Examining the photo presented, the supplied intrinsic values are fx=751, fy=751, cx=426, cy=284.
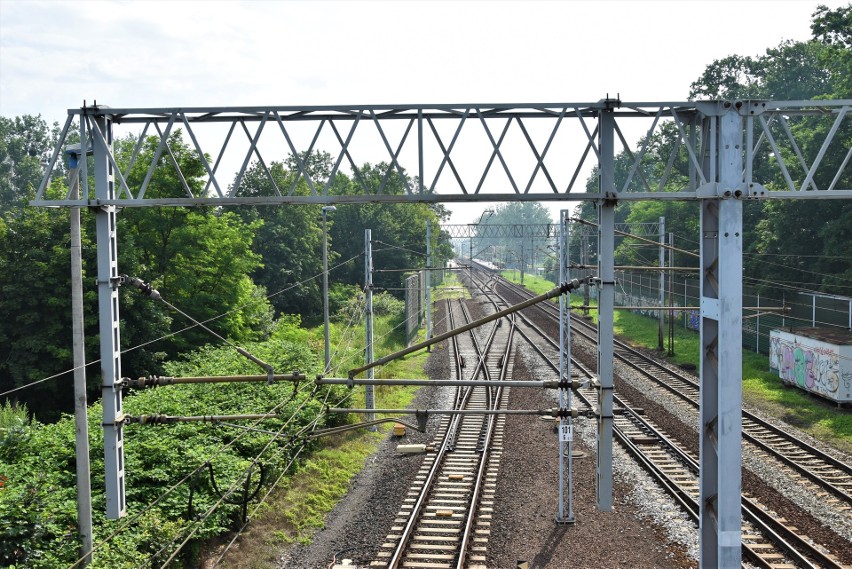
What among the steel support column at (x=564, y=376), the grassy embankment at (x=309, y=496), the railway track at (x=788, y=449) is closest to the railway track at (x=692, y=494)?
the railway track at (x=788, y=449)

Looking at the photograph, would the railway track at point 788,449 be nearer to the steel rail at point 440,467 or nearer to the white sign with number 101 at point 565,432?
the white sign with number 101 at point 565,432

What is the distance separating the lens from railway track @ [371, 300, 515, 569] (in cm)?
1306

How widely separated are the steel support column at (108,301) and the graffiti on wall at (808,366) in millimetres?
21224

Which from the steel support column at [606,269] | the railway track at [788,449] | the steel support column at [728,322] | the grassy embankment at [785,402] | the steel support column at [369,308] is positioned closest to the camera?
the steel support column at [728,322]

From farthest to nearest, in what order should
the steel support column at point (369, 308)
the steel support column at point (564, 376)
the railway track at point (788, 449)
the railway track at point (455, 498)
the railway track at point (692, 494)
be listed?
the steel support column at point (369, 308), the railway track at point (788, 449), the steel support column at point (564, 376), the railway track at point (455, 498), the railway track at point (692, 494)

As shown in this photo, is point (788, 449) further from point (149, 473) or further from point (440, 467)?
point (149, 473)

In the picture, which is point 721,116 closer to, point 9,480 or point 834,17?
point 9,480

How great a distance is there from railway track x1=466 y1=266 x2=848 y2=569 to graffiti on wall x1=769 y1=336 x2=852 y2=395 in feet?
14.4

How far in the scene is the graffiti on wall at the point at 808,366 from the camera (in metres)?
23.3

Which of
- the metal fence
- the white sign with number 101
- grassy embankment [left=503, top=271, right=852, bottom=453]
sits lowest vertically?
grassy embankment [left=503, top=271, right=852, bottom=453]

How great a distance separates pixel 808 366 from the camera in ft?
81.7

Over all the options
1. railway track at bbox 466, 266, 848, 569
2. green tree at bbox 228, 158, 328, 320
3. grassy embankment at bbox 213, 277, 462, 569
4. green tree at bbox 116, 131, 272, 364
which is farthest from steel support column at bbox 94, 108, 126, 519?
green tree at bbox 228, 158, 328, 320

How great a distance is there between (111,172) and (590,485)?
11.8m

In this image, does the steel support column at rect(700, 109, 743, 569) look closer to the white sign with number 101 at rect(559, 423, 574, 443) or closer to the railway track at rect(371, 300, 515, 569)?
the railway track at rect(371, 300, 515, 569)
